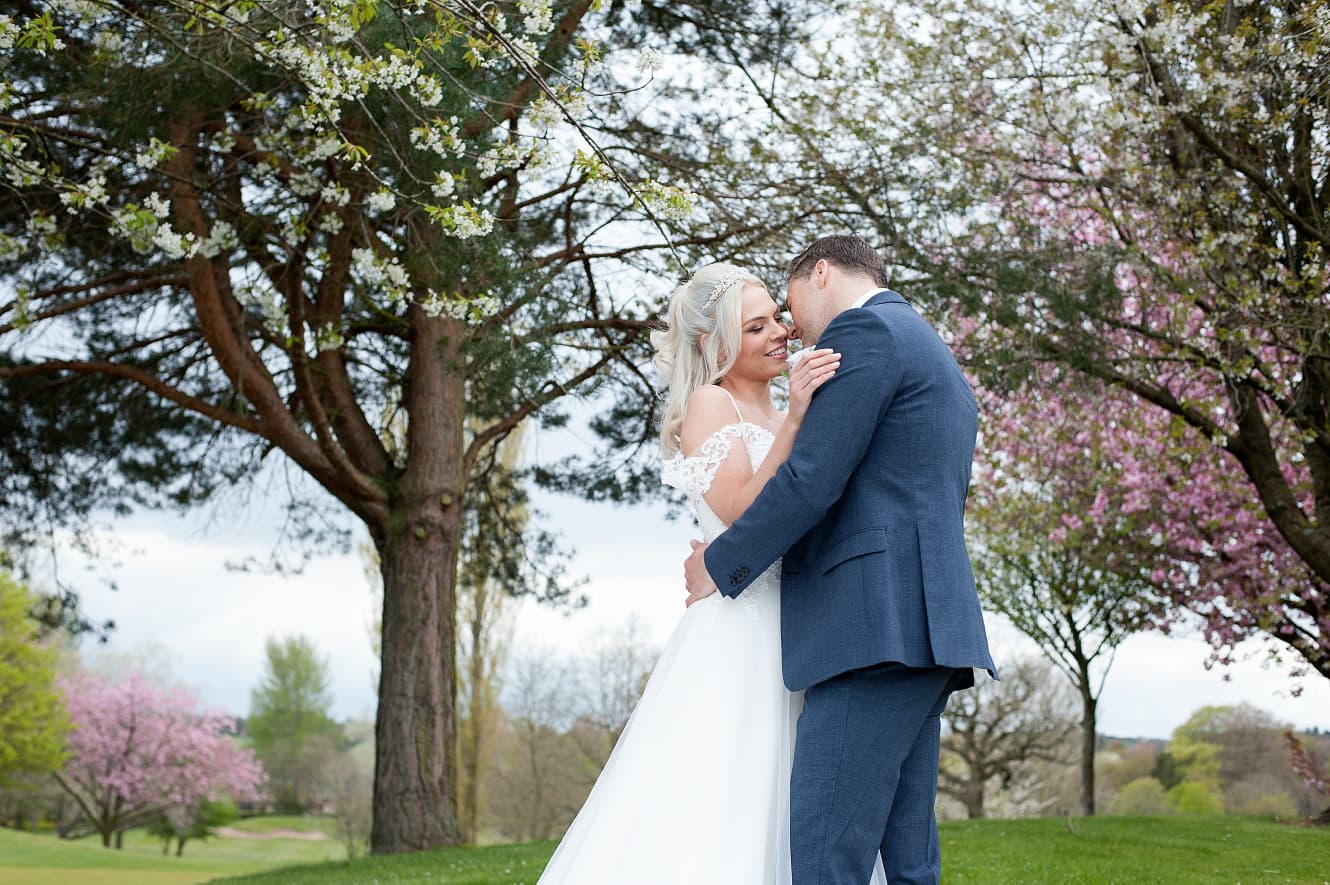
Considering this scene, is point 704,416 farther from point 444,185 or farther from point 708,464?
point 444,185

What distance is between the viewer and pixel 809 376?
2.33 metres

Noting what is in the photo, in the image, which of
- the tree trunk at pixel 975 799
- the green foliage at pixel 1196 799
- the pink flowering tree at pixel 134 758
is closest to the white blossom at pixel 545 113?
the tree trunk at pixel 975 799

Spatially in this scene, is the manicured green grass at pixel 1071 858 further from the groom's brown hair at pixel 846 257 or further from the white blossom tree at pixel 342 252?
the groom's brown hair at pixel 846 257

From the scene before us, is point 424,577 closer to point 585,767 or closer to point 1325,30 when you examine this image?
point 1325,30

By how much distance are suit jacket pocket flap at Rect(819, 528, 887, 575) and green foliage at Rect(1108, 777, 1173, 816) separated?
22695 mm

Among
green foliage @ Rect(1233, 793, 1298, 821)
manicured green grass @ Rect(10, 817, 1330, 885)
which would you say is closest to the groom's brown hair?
manicured green grass @ Rect(10, 817, 1330, 885)

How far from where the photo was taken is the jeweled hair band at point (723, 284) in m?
2.94

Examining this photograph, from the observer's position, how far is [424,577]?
30.0ft

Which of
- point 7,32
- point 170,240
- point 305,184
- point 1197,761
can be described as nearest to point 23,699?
point 305,184

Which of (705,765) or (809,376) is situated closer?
(809,376)

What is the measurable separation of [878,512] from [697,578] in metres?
0.54

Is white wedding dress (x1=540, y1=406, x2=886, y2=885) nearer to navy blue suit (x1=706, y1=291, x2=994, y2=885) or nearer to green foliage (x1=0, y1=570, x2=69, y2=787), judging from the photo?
navy blue suit (x1=706, y1=291, x2=994, y2=885)

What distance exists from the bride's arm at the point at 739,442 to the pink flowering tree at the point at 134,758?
2712 centimetres

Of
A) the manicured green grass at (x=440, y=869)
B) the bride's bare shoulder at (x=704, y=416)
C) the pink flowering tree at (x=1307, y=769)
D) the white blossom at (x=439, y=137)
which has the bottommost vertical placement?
the manicured green grass at (x=440, y=869)
